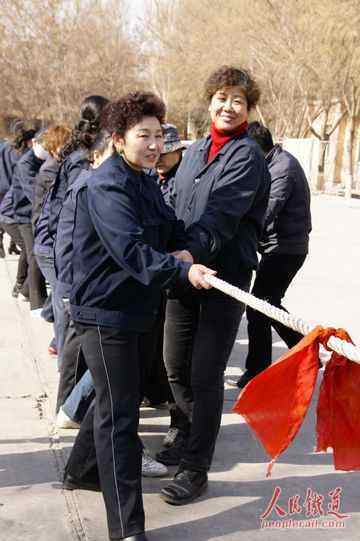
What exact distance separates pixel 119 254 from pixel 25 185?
176 inches

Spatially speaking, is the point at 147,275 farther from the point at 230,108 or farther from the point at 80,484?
the point at 80,484

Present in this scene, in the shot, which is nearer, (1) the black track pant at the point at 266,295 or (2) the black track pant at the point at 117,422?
(2) the black track pant at the point at 117,422

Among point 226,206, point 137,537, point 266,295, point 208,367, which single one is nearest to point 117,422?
point 137,537

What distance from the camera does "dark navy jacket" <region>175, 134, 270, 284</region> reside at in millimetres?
3158

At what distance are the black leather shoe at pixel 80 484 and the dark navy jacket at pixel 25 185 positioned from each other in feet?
12.8

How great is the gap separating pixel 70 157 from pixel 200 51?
36203mm

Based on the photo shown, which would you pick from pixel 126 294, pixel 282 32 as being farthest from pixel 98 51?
pixel 126 294

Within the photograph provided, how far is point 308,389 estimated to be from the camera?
2385 mm

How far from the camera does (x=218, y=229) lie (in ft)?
10.4

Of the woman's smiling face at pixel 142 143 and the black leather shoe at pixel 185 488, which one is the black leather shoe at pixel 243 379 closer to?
the black leather shoe at pixel 185 488

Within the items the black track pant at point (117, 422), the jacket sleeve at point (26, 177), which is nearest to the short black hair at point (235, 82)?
the black track pant at point (117, 422)

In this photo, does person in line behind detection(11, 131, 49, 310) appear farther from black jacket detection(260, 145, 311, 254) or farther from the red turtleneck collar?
the red turtleneck collar

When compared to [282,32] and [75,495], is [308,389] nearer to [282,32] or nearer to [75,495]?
[75,495]

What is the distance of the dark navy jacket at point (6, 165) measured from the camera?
28.2 feet
